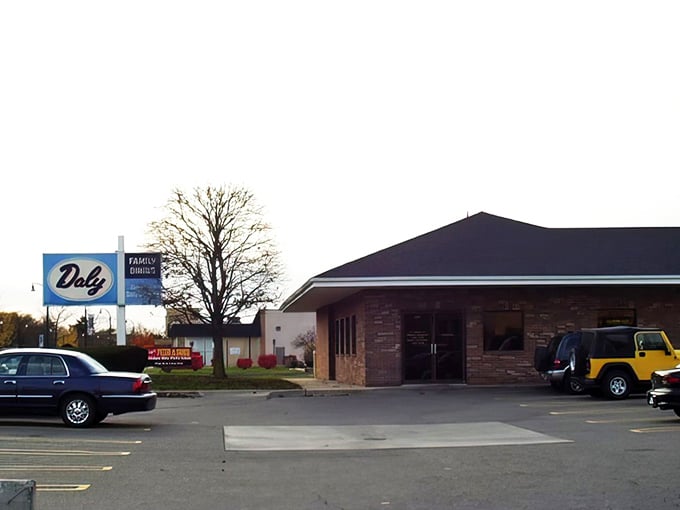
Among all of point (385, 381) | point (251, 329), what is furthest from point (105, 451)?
point (251, 329)

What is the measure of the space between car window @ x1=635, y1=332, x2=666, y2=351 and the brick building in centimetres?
481

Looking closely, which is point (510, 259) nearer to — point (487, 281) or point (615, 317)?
point (487, 281)

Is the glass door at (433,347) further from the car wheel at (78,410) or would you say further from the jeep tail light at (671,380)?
the car wheel at (78,410)

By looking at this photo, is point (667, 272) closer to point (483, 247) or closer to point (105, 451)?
point (483, 247)

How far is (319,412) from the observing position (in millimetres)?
23641

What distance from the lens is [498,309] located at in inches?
1265

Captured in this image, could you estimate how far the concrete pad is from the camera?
16625 millimetres

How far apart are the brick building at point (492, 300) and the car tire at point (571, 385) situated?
3825 mm

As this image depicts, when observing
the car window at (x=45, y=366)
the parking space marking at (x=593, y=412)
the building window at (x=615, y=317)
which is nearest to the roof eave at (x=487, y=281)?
the building window at (x=615, y=317)

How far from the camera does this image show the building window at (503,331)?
105 feet

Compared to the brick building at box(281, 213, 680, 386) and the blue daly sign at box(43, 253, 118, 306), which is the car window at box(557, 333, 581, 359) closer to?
the brick building at box(281, 213, 680, 386)

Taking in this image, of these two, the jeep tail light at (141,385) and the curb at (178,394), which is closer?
the jeep tail light at (141,385)

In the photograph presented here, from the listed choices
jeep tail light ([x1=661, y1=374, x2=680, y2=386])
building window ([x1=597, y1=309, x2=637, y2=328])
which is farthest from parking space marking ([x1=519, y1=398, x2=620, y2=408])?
building window ([x1=597, y1=309, x2=637, y2=328])

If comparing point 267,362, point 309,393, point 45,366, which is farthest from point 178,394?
point 267,362
